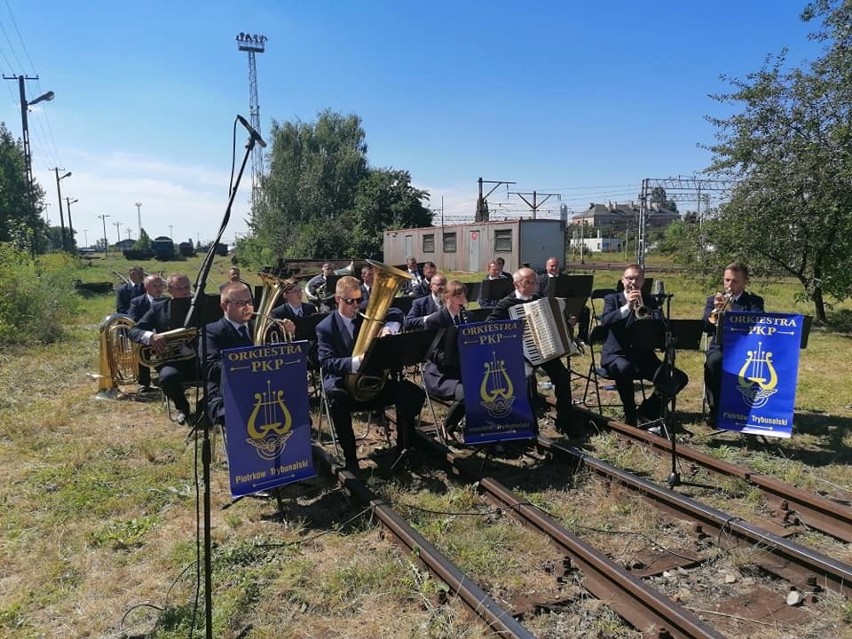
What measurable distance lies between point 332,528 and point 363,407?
1361 millimetres

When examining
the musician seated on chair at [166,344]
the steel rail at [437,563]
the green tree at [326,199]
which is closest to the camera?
the steel rail at [437,563]

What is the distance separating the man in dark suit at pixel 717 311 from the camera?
6676 millimetres

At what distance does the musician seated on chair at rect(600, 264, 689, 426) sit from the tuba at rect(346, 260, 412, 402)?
2.84m

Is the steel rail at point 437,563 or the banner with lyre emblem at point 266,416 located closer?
the steel rail at point 437,563

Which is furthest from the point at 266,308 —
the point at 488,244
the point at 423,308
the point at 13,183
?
the point at 13,183

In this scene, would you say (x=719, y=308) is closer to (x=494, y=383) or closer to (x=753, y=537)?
(x=494, y=383)

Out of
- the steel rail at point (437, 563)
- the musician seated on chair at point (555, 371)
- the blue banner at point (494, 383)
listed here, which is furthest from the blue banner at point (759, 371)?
the steel rail at point (437, 563)

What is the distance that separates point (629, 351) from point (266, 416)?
4.37 metres

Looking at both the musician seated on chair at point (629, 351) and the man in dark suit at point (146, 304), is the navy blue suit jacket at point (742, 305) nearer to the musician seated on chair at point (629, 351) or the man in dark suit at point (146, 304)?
the musician seated on chair at point (629, 351)

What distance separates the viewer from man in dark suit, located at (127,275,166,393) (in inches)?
337

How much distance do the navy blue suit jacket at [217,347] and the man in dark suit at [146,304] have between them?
3.30 metres

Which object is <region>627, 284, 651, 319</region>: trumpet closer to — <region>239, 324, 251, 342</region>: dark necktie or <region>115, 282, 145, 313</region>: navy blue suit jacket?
<region>239, 324, 251, 342</region>: dark necktie

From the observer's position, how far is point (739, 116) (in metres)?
13.0

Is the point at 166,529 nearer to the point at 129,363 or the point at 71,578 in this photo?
the point at 71,578
